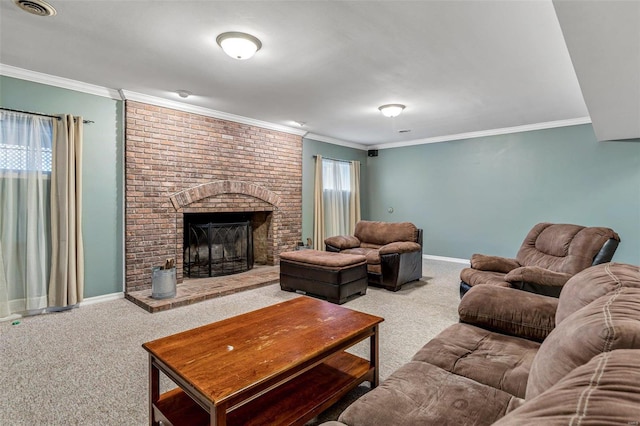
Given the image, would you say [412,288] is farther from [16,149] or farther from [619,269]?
[16,149]

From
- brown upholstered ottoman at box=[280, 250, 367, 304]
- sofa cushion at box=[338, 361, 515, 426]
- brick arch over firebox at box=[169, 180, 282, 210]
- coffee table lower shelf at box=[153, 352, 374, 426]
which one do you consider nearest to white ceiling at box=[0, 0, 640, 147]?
brick arch over firebox at box=[169, 180, 282, 210]

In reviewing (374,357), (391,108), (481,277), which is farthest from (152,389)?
(391,108)

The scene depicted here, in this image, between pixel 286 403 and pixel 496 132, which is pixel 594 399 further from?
pixel 496 132

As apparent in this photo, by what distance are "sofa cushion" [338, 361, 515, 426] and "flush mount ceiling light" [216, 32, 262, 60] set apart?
256 cm

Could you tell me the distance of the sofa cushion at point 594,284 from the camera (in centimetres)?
130

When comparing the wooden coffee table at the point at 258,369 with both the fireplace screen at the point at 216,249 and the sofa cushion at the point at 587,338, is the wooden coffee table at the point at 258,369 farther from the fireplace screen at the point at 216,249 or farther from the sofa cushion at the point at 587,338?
the fireplace screen at the point at 216,249

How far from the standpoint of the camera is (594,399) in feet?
1.68

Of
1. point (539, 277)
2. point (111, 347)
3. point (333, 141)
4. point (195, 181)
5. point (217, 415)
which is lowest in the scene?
point (111, 347)

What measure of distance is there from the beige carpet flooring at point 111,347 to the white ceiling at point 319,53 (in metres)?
2.46

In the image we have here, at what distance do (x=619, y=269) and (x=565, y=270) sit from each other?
1629 mm

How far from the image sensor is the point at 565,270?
9.45 ft

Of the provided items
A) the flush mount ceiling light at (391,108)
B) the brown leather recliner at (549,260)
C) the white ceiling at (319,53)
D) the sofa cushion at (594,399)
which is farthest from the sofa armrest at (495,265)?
the sofa cushion at (594,399)

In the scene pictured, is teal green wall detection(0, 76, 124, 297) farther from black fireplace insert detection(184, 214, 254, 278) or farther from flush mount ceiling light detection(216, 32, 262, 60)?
flush mount ceiling light detection(216, 32, 262, 60)

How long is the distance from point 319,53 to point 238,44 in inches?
27.7
